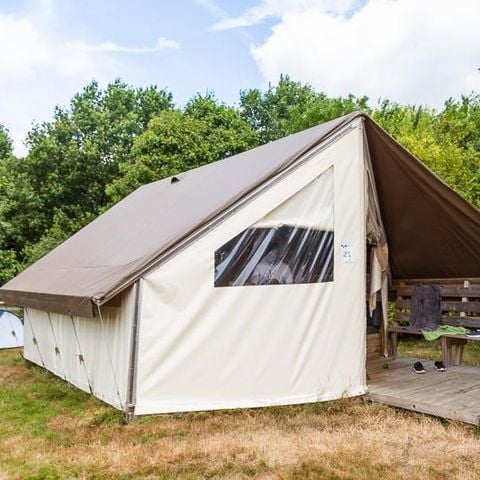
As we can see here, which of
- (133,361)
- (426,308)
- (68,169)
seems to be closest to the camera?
(133,361)

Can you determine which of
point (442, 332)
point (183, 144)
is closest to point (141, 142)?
point (183, 144)

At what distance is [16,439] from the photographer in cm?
425

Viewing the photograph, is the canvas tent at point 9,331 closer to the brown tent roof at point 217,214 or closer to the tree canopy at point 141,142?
the brown tent roof at point 217,214

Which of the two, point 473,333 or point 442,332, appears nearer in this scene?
point 473,333

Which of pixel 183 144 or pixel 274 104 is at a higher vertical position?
pixel 274 104

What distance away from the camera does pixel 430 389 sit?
207 inches

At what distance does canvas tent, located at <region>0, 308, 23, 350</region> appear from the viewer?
396 inches

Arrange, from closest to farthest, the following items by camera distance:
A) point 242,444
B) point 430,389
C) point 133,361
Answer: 1. point 242,444
2. point 133,361
3. point 430,389

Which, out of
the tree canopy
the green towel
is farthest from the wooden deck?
the tree canopy

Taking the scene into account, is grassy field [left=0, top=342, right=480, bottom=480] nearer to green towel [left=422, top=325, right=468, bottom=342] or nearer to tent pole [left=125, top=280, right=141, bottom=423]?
tent pole [left=125, top=280, right=141, bottom=423]

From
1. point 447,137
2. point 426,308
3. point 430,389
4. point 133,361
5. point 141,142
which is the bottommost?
point 430,389

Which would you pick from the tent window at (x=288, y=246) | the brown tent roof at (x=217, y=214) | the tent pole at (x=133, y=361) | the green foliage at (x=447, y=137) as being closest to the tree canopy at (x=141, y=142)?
the green foliage at (x=447, y=137)

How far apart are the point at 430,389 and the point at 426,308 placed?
204cm

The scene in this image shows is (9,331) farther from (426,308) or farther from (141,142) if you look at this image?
(426,308)
